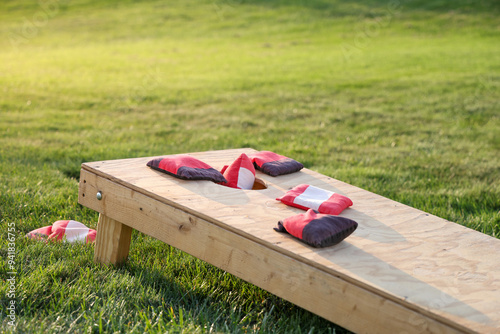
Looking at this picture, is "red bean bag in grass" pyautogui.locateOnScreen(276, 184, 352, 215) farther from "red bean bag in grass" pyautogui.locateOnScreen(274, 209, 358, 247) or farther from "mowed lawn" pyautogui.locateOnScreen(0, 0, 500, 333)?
"mowed lawn" pyautogui.locateOnScreen(0, 0, 500, 333)

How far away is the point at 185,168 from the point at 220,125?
4504 mm

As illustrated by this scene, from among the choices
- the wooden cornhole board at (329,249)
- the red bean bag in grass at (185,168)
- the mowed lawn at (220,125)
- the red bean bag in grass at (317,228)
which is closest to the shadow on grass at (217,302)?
the mowed lawn at (220,125)

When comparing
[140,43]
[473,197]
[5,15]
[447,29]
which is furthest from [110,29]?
[473,197]

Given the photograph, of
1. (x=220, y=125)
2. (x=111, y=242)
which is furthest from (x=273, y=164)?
(x=220, y=125)

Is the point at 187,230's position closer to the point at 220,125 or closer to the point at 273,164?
the point at 273,164

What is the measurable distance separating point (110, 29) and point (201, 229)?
21282 millimetres

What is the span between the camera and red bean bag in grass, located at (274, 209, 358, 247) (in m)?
2.55

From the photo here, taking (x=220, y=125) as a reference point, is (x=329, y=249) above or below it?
above

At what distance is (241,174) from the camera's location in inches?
141

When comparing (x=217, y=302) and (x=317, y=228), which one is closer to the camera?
(x=317, y=228)

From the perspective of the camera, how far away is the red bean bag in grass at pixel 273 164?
148 inches

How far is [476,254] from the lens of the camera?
2.71 metres

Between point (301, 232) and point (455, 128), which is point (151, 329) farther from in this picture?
point (455, 128)

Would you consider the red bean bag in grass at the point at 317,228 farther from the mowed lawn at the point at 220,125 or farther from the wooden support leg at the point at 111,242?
the wooden support leg at the point at 111,242
